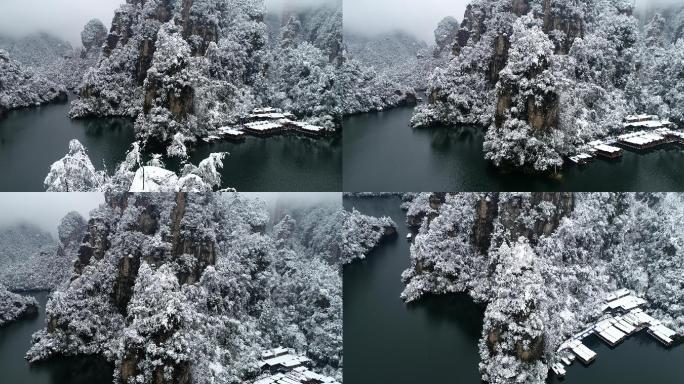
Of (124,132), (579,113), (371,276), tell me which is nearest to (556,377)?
(371,276)

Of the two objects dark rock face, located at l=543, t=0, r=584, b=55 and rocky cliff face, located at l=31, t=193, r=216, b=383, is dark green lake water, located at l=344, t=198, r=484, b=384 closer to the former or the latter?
rocky cliff face, located at l=31, t=193, r=216, b=383

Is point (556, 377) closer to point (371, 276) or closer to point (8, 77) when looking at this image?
point (371, 276)

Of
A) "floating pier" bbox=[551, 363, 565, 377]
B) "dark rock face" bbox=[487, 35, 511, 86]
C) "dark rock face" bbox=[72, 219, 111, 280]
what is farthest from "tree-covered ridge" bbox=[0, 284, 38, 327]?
"dark rock face" bbox=[487, 35, 511, 86]

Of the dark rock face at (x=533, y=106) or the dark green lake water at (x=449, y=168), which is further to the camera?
the dark rock face at (x=533, y=106)

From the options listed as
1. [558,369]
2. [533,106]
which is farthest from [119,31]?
[558,369]

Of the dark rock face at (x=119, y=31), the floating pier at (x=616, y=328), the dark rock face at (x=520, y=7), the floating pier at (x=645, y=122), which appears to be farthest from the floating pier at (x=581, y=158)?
the dark rock face at (x=119, y=31)

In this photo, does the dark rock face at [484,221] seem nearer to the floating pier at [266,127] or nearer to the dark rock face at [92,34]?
the floating pier at [266,127]
